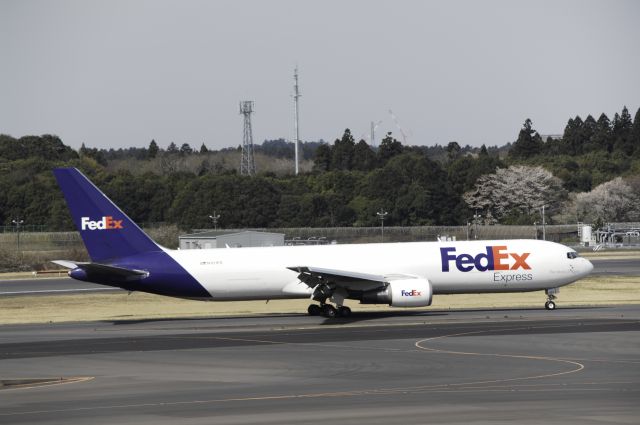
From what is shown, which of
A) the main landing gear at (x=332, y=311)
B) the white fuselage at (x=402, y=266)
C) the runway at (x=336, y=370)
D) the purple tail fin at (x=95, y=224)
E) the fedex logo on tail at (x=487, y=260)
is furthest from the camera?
the fedex logo on tail at (x=487, y=260)

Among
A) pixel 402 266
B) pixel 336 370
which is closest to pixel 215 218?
pixel 402 266

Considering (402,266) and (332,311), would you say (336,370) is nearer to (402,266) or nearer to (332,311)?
(332,311)

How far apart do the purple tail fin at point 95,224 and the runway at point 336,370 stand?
12.0 ft

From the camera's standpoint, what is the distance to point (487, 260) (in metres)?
49.1

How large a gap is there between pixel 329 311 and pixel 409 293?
429 centimetres

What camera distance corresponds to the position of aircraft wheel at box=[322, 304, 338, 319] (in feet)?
158

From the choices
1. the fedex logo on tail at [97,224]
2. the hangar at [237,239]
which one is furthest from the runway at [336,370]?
the hangar at [237,239]

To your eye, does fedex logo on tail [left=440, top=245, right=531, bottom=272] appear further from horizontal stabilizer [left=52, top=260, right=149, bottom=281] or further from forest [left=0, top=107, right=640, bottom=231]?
forest [left=0, top=107, right=640, bottom=231]

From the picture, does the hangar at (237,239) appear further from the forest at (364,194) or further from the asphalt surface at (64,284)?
the forest at (364,194)

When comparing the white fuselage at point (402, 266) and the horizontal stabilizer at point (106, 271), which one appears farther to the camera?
the white fuselage at point (402, 266)

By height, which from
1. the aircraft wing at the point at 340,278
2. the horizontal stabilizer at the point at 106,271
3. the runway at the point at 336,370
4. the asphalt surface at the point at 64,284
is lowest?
the runway at the point at 336,370

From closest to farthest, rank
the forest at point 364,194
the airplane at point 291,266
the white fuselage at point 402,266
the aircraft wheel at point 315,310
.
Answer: the airplane at point 291,266 < the white fuselage at point 402,266 < the aircraft wheel at point 315,310 < the forest at point 364,194

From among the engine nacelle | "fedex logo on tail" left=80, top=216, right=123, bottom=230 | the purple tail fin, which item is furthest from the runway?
"fedex logo on tail" left=80, top=216, right=123, bottom=230

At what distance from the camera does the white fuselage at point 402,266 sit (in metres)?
48.4
